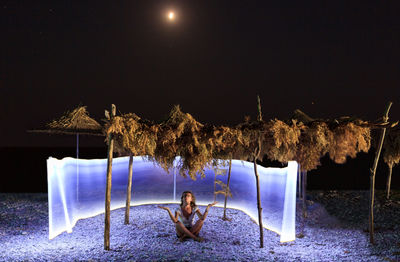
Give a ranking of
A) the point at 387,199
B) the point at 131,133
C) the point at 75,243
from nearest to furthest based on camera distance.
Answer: the point at 131,133 → the point at 75,243 → the point at 387,199

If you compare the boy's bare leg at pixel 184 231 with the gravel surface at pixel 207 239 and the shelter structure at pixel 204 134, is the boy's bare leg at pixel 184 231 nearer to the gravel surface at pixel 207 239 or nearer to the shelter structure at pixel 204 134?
the gravel surface at pixel 207 239

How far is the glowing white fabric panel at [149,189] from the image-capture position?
22.5 feet

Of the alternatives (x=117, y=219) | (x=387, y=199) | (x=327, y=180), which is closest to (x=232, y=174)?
(x=117, y=219)

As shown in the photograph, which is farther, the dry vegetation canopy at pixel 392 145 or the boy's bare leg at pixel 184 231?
the dry vegetation canopy at pixel 392 145

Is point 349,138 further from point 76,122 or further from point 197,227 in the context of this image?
point 76,122

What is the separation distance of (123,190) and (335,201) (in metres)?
6.50

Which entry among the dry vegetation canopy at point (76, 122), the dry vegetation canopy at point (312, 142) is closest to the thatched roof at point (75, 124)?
the dry vegetation canopy at point (76, 122)

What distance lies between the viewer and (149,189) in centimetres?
993

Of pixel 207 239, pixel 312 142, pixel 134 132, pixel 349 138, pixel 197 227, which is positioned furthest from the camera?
pixel 207 239

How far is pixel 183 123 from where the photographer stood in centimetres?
601

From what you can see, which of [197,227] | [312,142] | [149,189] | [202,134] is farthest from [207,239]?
[149,189]

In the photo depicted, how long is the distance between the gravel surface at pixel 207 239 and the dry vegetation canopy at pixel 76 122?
208 centimetres

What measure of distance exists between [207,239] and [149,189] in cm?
354

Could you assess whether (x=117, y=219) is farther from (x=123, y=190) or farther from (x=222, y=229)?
(x=222, y=229)
